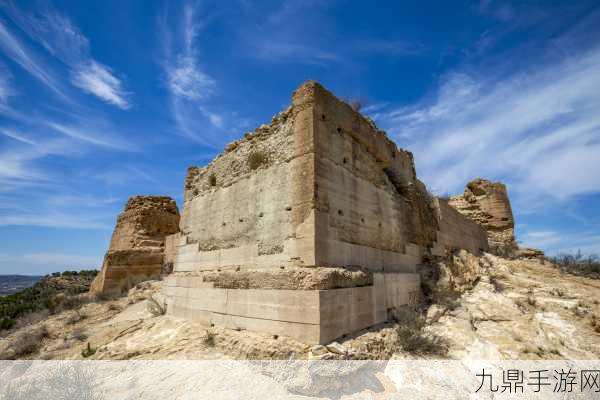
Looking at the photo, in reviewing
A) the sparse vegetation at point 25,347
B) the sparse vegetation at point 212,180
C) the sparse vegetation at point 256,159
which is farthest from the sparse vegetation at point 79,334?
the sparse vegetation at point 256,159

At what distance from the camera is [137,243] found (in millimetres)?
13719

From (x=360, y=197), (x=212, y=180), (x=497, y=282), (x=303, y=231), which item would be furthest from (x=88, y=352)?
(x=497, y=282)

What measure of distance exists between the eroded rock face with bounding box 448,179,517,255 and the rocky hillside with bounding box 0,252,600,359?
7.09 meters

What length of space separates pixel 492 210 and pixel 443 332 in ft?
39.5

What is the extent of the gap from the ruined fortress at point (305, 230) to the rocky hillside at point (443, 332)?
33 centimetres

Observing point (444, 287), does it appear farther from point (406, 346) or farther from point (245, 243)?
point (245, 243)

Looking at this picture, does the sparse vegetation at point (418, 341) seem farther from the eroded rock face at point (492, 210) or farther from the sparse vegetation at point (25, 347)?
the eroded rock face at point (492, 210)

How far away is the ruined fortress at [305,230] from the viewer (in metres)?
4.56

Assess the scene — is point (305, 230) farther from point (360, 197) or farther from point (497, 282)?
point (497, 282)

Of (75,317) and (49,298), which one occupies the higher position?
(49,298)

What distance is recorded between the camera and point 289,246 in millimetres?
4918

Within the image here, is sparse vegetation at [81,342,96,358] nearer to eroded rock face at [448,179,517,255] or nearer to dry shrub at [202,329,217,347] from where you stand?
dry shrub at [202,329,217,347]

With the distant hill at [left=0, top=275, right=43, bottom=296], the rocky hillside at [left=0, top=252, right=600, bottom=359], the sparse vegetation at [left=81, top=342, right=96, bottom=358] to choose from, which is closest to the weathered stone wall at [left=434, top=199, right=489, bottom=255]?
the rocky hillside at [left=0, top=252, right=600, bottom=359]

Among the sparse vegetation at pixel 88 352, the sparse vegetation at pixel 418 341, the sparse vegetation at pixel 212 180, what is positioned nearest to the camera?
the sparse vegetation at pixel 418 341
